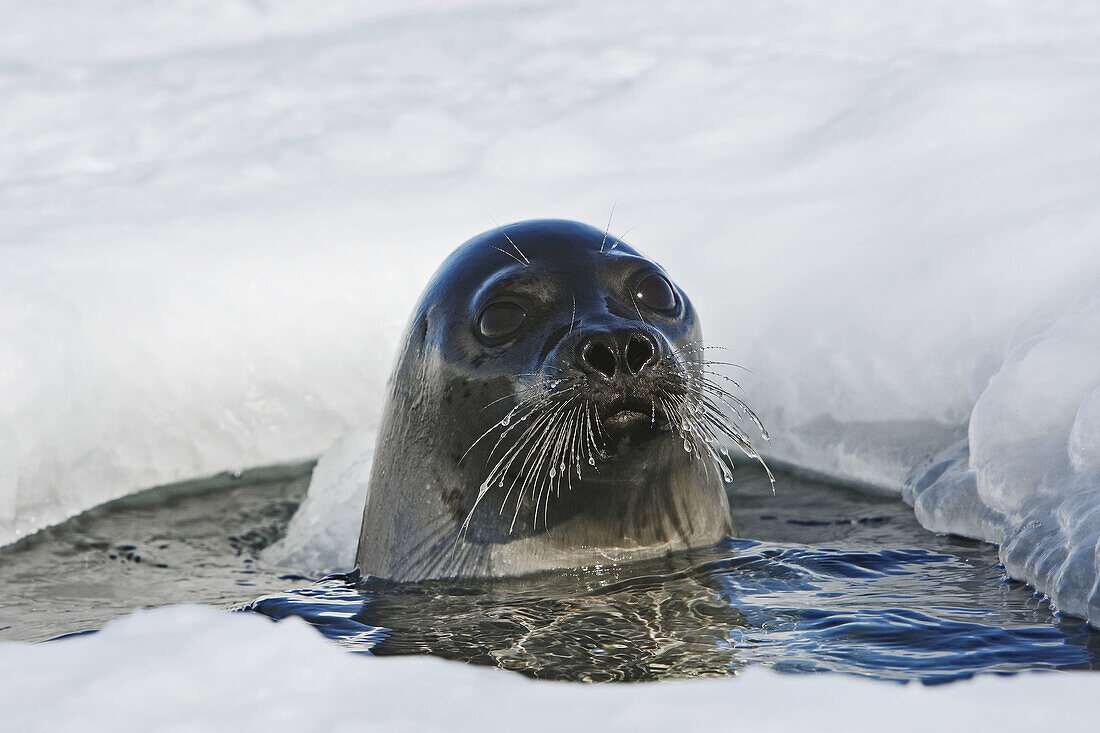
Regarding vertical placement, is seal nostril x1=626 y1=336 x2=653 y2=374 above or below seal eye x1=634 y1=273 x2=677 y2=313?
below

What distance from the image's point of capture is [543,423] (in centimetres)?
330

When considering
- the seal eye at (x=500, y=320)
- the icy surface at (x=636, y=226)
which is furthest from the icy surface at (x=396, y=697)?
the seal eye at (x=500, y=320)

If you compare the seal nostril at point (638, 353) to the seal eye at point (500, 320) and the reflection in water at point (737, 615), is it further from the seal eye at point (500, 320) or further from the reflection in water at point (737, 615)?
the reflection in water at point (737, 615)

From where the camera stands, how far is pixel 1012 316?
440 centimetres

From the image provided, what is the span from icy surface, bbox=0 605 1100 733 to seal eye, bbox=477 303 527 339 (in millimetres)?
1374

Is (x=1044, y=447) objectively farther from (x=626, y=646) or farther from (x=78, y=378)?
(x=78, y=378)

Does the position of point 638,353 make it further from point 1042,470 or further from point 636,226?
point 636,226

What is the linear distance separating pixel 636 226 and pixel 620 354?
2.83 meters

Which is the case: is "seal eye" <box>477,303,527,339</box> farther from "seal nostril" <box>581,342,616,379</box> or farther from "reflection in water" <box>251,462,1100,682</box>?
"reflection in water" <box>251,462,1100,682</box>

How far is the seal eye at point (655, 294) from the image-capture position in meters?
3.55

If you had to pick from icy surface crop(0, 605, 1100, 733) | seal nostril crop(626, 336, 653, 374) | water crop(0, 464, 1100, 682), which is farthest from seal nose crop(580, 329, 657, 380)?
icy surface crop(0, 605, 1100, 733)

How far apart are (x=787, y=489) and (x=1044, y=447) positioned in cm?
138

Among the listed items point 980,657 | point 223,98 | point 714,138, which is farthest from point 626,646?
point 223,98

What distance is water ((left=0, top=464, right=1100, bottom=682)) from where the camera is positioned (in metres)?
2.72
